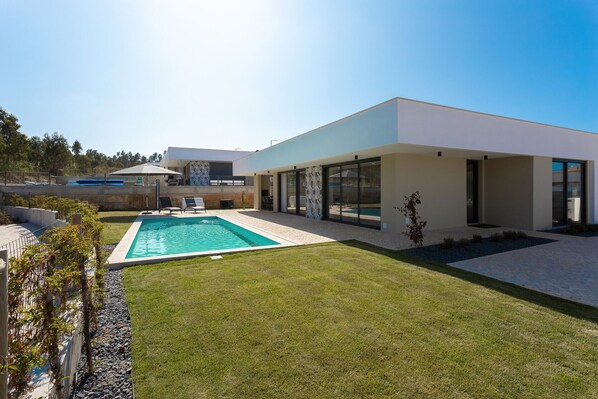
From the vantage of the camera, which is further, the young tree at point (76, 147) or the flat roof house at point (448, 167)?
the young tree at point (76, 147)

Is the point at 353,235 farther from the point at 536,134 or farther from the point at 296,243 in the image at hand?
the point at 536,134

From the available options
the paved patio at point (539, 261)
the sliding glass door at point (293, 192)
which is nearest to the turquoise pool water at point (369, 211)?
the paved patio at point (539, 261)

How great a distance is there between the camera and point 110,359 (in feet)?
9.67

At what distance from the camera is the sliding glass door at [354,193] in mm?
11906

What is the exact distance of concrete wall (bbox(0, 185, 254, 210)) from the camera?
18734 mm

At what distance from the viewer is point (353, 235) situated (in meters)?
10.3

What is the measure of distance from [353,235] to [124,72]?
384 inches

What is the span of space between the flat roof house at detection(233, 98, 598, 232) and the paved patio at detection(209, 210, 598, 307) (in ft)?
4.81

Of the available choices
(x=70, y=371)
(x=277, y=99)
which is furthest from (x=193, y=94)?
(x=70, y=371)

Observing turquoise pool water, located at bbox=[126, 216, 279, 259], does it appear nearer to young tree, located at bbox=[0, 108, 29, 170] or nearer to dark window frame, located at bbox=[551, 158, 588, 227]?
dark window frame, located at bbox=[551, 158, 588, 227]

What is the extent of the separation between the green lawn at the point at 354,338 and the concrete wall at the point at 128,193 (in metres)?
17.9

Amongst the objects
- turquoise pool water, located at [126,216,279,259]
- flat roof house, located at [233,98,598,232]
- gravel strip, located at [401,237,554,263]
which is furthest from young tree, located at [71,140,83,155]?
gravel strip, located at [401,237,554,263]

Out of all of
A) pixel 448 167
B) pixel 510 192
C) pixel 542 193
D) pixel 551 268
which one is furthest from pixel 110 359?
pixel 542 193

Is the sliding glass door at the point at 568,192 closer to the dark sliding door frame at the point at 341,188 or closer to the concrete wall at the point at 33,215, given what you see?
the dark sliding door frame at the point at 341,188
